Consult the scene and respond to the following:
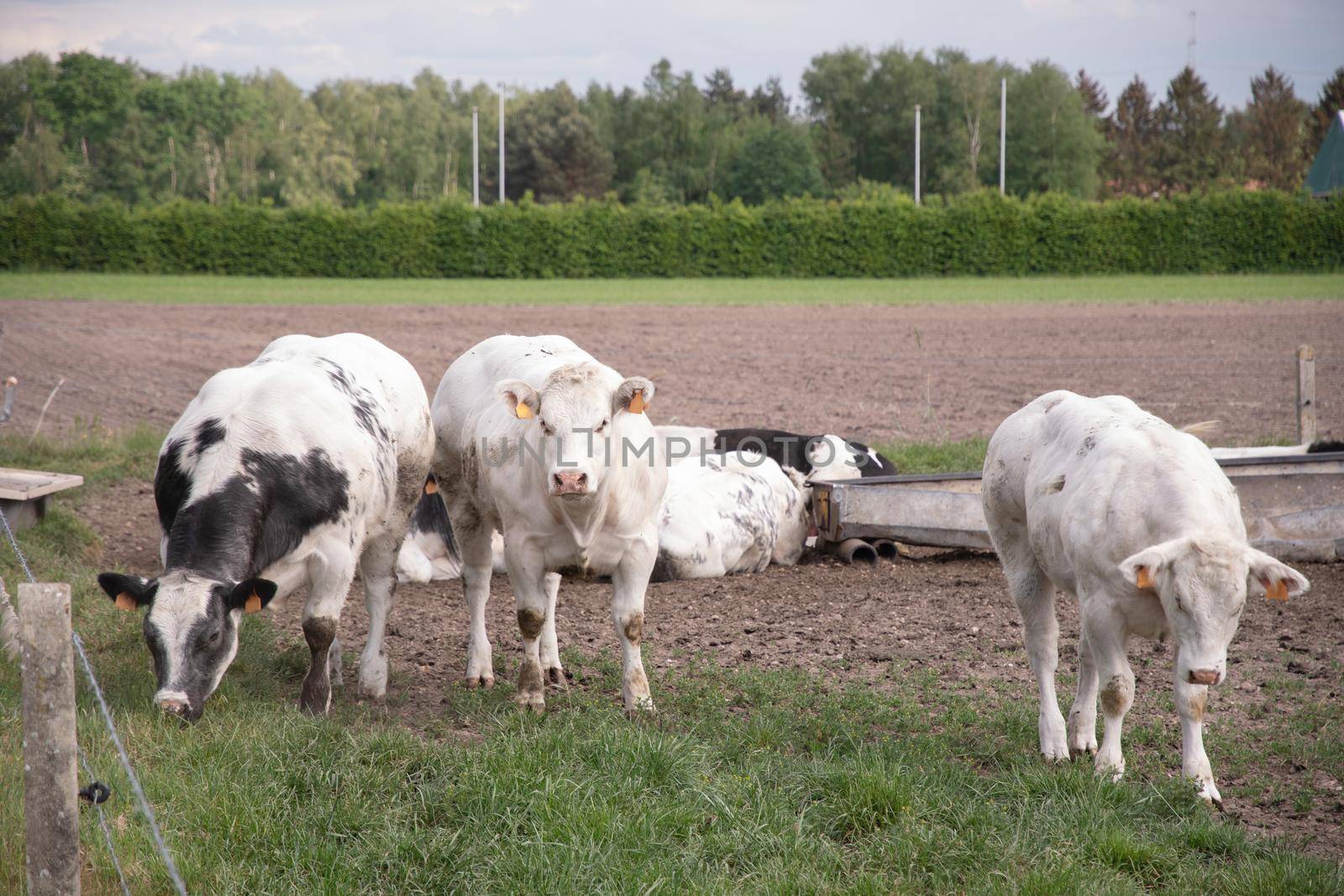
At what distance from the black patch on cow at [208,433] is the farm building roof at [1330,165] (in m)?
72.5

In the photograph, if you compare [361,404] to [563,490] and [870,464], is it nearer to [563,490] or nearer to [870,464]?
[563,490]

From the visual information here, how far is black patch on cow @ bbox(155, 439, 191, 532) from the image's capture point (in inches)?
221

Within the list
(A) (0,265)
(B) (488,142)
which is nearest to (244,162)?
(B) (488,142)

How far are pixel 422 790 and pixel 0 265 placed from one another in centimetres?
4798

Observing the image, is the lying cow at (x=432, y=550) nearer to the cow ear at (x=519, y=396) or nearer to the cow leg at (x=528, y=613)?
the cow leg at (x=528, y=613)

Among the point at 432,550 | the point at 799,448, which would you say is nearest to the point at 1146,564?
the point at 432,550

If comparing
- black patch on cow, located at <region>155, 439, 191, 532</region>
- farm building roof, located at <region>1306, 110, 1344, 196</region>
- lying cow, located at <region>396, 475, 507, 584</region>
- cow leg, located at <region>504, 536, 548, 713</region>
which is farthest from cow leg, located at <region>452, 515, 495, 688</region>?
farm building roof, located at <region>1306, 110, 1344, 196</region>

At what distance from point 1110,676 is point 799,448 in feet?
19.8

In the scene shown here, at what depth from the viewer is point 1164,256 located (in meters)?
45.6

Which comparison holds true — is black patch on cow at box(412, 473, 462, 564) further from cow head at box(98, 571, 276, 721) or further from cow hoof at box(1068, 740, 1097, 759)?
cow hoof at box(1068, 740, 1097, 759)

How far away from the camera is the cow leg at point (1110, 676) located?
484cm

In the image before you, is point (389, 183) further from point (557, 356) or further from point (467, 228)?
point (557, 356)

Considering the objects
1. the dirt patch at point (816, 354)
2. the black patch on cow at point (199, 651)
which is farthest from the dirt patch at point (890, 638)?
the dirt patch at point (816, 354)

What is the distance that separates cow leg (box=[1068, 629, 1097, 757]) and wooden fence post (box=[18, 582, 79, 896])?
3.86m
